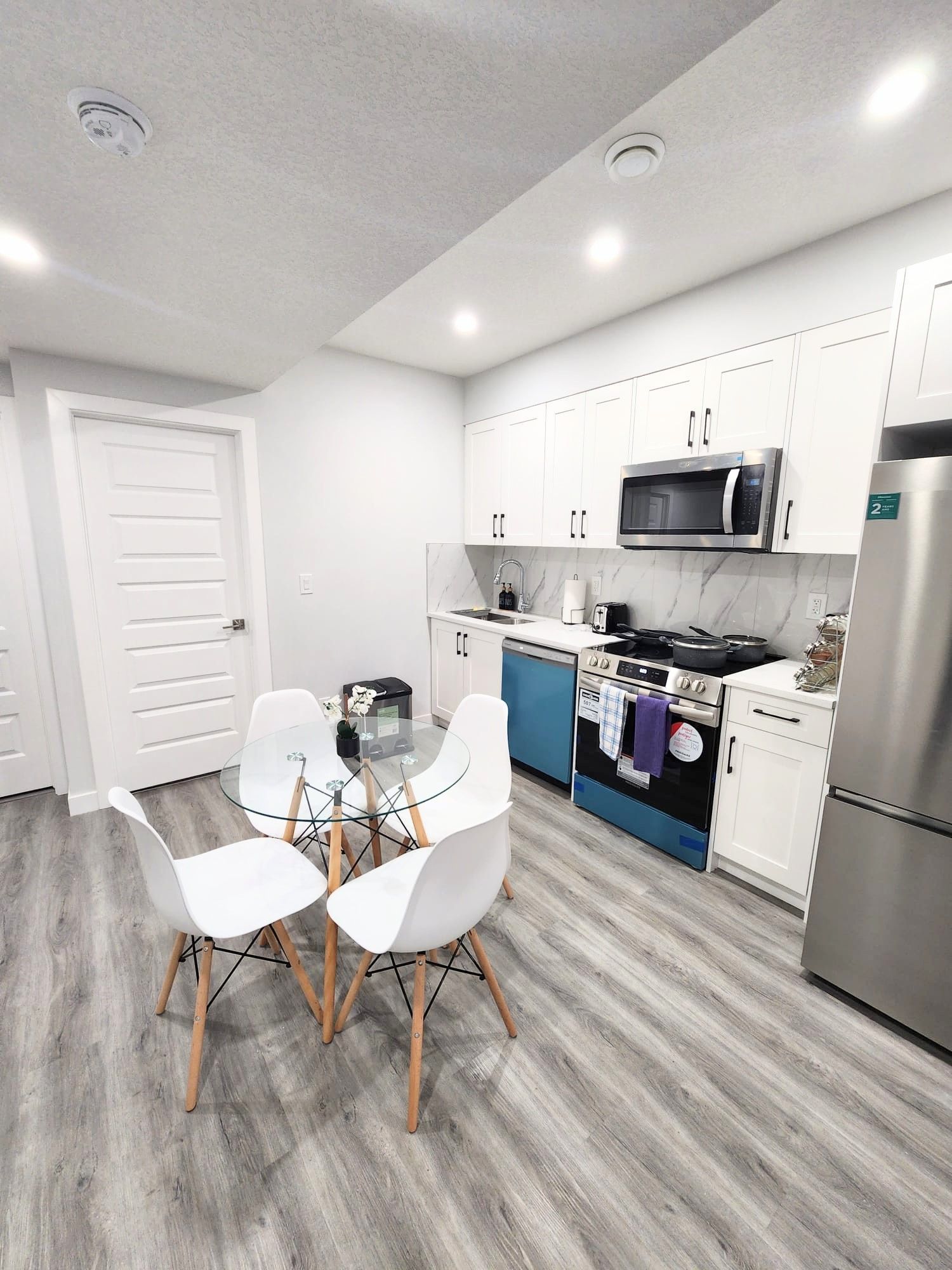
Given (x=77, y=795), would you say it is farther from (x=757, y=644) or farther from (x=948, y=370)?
(x=948, y=370)

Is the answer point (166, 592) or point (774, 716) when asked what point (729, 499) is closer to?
point (774, 716)

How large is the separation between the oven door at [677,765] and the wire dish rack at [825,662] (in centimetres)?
37

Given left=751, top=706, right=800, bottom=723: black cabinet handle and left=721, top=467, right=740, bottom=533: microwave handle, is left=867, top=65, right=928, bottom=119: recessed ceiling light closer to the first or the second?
left=721, top=467, right=740, bottom=533: microwave handle

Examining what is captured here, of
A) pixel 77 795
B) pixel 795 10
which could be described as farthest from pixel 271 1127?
pixel 795 10

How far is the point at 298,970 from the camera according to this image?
1629mm

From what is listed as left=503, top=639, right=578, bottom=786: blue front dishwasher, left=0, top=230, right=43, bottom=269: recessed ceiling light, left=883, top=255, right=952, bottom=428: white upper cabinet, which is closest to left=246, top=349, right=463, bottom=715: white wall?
left=503, top=639, right=578, bottom=786: blue front dishwasher

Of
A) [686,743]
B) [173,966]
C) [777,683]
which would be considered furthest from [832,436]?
[173,966]

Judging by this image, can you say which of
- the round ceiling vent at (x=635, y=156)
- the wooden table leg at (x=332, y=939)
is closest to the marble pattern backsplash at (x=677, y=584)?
the round ceiling vent at (x=635, y=156)

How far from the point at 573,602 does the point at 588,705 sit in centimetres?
95

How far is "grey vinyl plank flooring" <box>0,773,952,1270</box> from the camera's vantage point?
1.17 metres

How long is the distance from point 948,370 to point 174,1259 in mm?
2917

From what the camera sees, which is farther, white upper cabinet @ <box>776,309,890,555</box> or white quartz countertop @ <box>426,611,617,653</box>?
white quartz countertop @ <box>426,611,617,653</box>

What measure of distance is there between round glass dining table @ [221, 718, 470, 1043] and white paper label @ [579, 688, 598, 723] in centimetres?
84

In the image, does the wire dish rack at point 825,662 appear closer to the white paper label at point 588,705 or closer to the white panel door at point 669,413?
the white paper label at point 588,705
